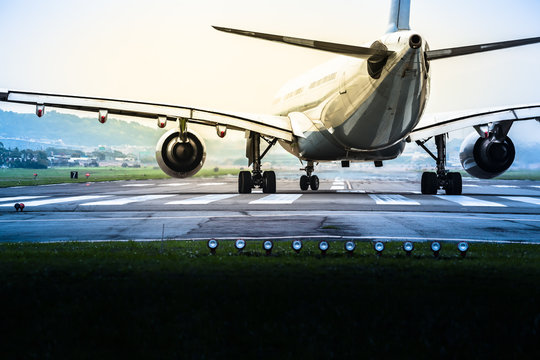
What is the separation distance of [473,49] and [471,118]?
9844mm

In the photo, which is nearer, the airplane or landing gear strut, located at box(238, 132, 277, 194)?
the airplane

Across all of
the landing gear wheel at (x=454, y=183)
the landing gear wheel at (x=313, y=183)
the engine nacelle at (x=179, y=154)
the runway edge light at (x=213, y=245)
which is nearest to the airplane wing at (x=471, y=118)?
the landing gear wheel at (x=454, y=183)

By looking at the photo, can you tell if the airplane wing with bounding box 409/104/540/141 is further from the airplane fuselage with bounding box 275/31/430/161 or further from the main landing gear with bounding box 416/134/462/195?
the airplane fuselage with bounding box 275/31/430/161

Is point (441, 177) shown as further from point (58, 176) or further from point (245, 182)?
point (58, 176)

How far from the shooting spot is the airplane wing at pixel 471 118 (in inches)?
1082

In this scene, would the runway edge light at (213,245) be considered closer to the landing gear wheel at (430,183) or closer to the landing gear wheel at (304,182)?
the landing gear wheel at (430,183)

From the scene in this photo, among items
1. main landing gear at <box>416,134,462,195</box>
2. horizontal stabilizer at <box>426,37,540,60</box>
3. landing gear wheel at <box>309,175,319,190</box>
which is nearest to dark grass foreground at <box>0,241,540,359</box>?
horizontal stabilizer at <box>426,37,540,60</box>

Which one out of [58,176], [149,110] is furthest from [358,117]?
[58,176]

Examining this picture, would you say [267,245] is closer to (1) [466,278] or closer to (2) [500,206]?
(1) [466,278]

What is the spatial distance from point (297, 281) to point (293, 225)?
8837mm

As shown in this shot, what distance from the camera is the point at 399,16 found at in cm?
2142

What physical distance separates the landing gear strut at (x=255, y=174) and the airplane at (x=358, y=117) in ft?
0.17

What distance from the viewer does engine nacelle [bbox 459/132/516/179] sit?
95.4ft

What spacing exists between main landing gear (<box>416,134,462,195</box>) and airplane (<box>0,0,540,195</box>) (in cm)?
5
